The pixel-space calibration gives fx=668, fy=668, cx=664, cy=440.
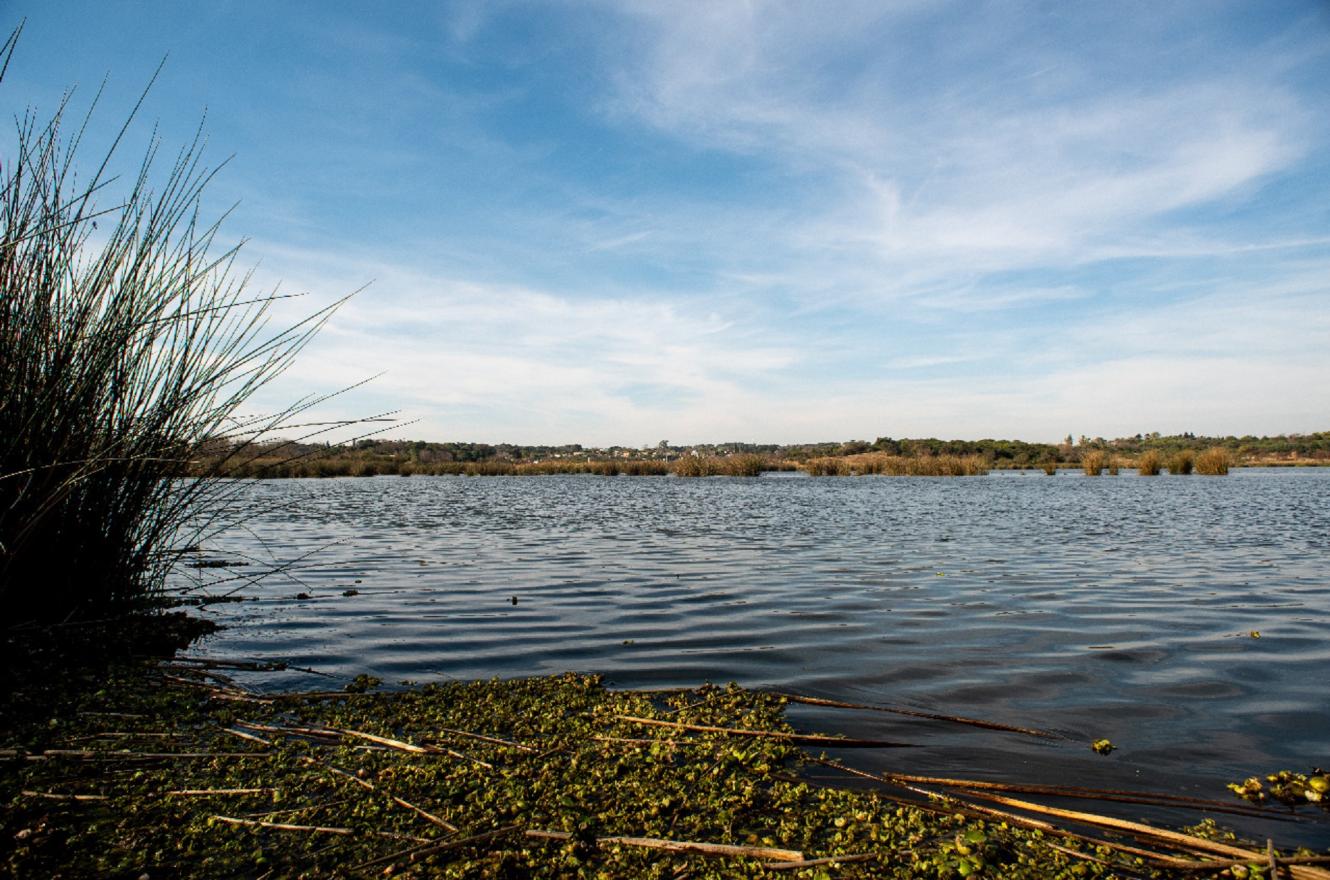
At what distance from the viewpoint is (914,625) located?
6512 millimetres

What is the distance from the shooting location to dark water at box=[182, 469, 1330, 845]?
3920 millimetres

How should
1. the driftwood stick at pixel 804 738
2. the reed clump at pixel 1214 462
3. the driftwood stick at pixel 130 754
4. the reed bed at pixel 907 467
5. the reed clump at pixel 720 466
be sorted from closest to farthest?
the driftwood stick at pixel 130 754 < the driftwood stick at pixel 804 738 < the reed clump at pixel 1214 462 < the reed bed at pixel 907 467 < the reed clump at pixel 720 466

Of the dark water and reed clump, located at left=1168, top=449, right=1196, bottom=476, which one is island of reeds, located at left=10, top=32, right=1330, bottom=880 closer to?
the dark water

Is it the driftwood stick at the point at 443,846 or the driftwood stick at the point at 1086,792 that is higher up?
the driftwood stick at the point at 443,846

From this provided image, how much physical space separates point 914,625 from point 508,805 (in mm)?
4830

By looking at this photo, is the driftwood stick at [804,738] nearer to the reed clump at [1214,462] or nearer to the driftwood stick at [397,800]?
the driftwood stick at [397,800]

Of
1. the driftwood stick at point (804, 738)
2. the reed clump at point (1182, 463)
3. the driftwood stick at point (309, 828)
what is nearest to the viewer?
the driftwood stick at point (309, 828)

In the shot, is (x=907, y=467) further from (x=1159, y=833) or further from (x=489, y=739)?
(x=489, y=739)

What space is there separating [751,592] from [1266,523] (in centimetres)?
1398

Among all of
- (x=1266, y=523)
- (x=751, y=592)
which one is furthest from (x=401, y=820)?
(x=1266, y=523)

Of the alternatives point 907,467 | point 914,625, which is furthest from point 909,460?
point 914,625

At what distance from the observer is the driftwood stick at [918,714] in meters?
3.94

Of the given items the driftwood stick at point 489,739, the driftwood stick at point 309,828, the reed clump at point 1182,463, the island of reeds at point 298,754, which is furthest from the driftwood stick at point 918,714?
A: the reed clump at point 1182,463

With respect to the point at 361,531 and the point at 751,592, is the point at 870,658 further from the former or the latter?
the point at 361,531
